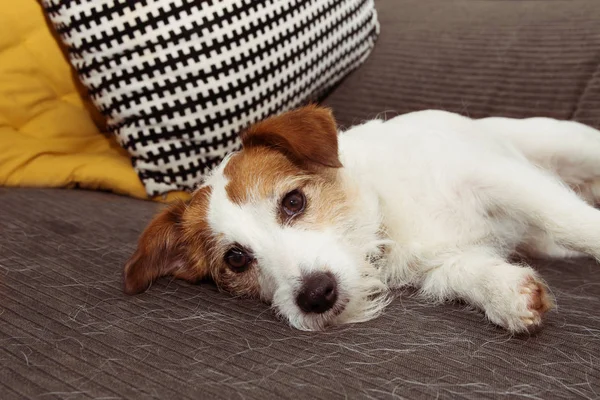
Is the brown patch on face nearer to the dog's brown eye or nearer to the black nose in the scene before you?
the dog's brown eye

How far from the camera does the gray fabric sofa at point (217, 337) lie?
98 cm

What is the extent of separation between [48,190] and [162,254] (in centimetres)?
73

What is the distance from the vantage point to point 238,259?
1.51 meters

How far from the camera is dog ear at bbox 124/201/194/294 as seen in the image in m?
1.37

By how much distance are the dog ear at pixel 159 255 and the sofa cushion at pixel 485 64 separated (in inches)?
38.3

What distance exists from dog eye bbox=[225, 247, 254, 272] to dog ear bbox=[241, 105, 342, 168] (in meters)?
0.27

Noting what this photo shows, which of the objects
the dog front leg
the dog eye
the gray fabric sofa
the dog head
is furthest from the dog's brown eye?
the dog front leg

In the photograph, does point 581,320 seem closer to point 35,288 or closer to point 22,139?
point 35,288

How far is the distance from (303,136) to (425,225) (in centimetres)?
38

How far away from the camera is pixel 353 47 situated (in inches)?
89.6

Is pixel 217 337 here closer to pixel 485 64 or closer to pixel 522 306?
pixel 522 306

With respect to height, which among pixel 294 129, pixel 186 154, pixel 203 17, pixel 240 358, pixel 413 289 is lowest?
pixel 413 289

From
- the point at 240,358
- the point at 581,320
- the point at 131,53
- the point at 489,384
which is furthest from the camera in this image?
the point at 131,53

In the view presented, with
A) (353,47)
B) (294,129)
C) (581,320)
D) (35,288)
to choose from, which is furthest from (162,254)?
(353,47)
